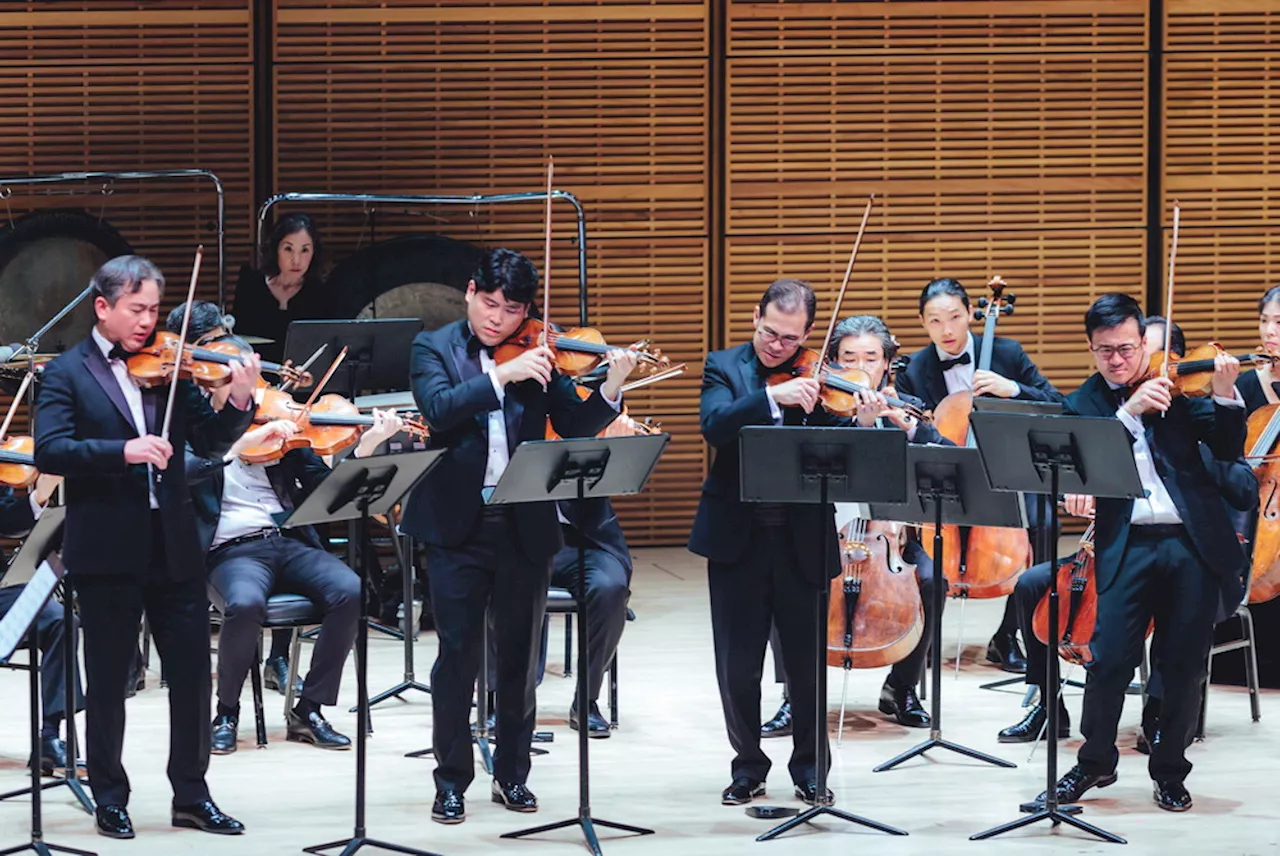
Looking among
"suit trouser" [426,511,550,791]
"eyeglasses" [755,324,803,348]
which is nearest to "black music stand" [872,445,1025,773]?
"eyeglasses" [755,324,803,348]

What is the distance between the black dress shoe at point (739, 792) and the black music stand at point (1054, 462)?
633mm

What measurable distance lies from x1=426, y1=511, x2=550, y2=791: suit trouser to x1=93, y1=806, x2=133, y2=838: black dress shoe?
769 millimetres

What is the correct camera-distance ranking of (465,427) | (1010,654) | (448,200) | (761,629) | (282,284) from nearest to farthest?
(465,427), (761,629), (1010,654), (282,284), (448,200)

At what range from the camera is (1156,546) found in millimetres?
4523

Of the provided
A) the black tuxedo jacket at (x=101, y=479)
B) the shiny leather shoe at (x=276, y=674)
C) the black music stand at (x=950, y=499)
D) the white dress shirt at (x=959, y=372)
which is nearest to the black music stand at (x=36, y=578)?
the black tuxedo jacket at (x=101, y=479)

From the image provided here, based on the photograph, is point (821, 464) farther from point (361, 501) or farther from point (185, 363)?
point (185, 363)

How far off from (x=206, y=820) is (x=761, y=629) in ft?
4.85

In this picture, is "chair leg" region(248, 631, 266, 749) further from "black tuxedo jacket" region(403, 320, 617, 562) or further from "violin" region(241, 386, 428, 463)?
"black tuxedo jacket" region(403, 320, 617, 562)

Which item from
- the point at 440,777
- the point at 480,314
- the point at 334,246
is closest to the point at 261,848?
the point at 440,777

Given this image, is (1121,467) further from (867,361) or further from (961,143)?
(961,143)

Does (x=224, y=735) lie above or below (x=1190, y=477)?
below

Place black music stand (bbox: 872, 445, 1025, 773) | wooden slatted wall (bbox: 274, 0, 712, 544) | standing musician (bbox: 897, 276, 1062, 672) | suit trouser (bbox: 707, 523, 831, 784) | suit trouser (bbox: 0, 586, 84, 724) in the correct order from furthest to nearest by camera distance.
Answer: wooden slatted wall (bbox: 274, 0, 712, 544) < standing musician (bbox: 897, 276, 1062, 672) < suit trouser (bbox: 0, 586, 84, 724) < black music stand (bbox: 872, 445, 1025, 773) < suit trouser (bbox: 707, 523, 831, 784)

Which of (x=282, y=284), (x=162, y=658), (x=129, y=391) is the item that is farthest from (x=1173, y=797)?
(x=282, y=284)

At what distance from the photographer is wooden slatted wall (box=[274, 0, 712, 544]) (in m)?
8.59
